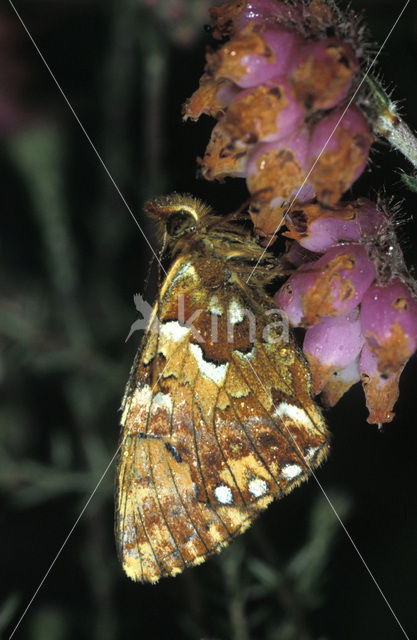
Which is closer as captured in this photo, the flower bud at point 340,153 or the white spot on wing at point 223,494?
the flower bud at point 340,153

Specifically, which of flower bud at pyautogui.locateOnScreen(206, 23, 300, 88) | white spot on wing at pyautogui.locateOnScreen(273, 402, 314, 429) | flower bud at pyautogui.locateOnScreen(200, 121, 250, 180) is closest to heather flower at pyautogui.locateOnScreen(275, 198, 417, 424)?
white spot on wing at pyautogui.locateOnScreen(273, 402, 314, 429)

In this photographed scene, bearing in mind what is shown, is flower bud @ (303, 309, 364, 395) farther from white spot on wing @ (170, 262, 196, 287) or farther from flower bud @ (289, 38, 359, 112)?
flower bud @ (289, 38, 359, 112)

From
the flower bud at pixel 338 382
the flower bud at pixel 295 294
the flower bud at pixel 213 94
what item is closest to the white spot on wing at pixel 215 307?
the flower bud at pixel 295 294

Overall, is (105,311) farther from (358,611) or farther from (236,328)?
(358,611)

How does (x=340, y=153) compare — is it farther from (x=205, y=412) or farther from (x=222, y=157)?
(x=205, y=412)

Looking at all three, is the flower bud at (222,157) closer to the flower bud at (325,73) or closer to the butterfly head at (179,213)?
the flower bud at (325,73)

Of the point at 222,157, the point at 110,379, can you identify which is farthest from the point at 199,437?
the point at 110,379

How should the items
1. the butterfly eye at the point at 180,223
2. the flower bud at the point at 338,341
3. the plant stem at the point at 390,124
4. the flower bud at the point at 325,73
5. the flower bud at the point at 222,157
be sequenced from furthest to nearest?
the butterfly eye at the point at 180,223 < the flower bud at the point at 338,341 < the flower bud at the point at 222,157 < the plant stem at the point at 390,124 < the flower bud at the point at 325,73
